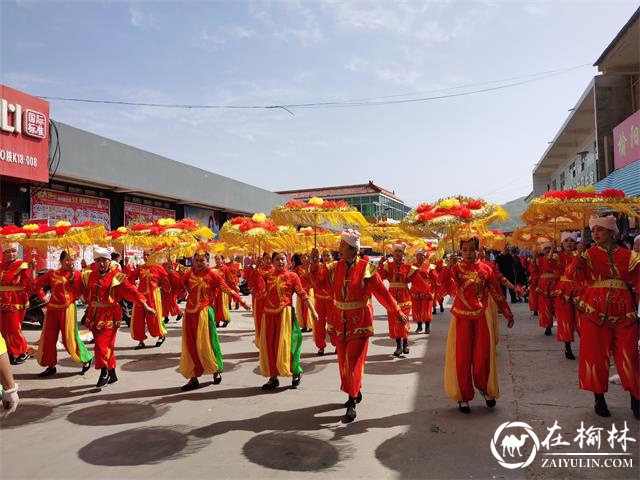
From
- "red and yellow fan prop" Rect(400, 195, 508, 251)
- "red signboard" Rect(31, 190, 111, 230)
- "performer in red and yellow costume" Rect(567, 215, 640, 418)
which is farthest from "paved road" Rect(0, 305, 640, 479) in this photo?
"red signboard" Rect(31, 190, 111, 230)

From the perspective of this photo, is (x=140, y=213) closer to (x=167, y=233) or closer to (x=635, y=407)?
(x=167, y=233)

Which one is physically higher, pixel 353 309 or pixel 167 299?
pixel 353 309

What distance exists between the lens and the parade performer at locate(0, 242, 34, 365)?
7.18 metres

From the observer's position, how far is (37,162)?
12.5m

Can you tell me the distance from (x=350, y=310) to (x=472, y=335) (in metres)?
1.23

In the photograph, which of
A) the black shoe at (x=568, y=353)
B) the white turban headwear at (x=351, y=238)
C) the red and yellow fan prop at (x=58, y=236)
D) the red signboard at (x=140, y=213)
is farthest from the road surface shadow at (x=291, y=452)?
the red signboard at (x=140, y=213)

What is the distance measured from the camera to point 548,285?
8.77 meters

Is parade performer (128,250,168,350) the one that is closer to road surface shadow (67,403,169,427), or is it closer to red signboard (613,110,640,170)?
road surface shadow (67,403,169,427)

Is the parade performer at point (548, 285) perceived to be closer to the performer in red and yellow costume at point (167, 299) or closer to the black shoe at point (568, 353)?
the black shoe at point (568, 353)

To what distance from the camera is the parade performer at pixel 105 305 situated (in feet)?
19.7

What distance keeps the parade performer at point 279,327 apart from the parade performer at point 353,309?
0.92m

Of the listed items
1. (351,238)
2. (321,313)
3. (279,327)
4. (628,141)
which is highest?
(628,141)

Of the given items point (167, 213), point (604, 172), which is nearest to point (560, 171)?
point (604, 172)

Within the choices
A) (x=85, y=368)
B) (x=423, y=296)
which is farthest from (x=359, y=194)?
(x=85, y=368)
